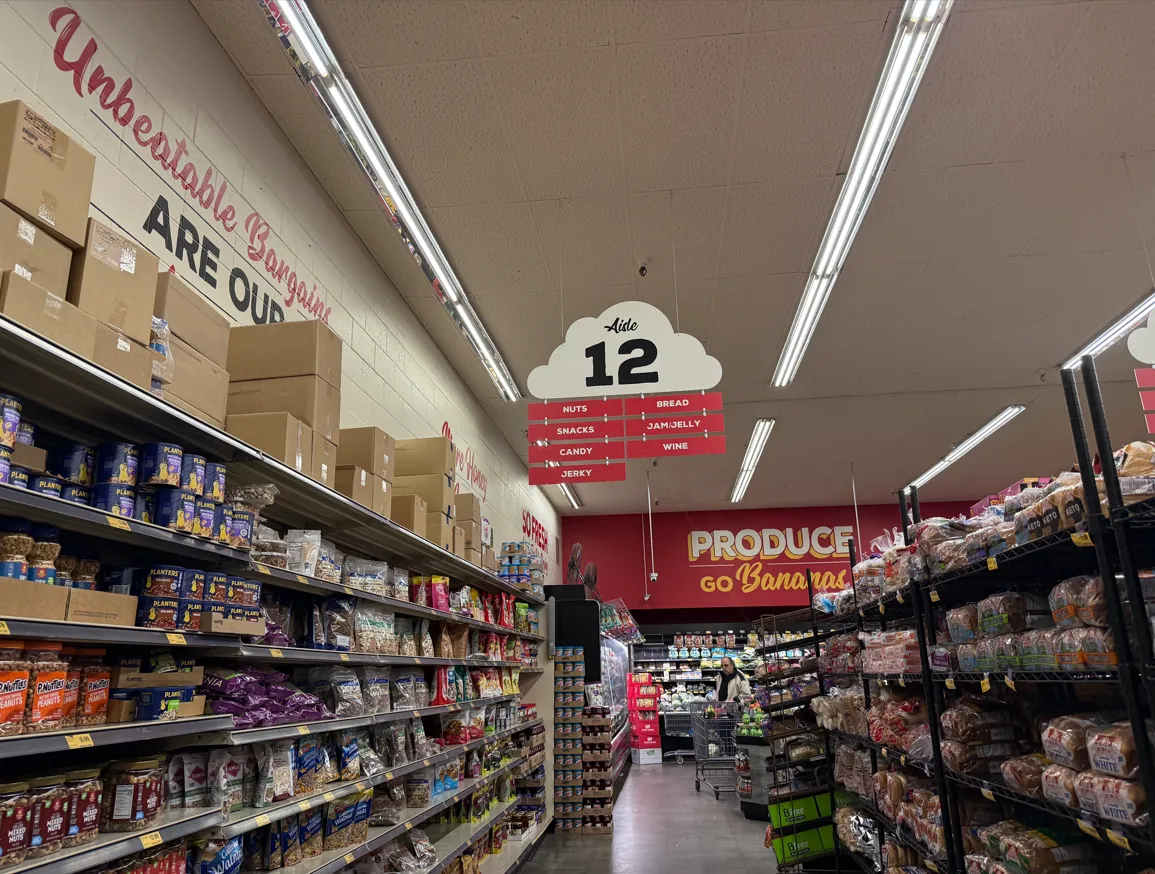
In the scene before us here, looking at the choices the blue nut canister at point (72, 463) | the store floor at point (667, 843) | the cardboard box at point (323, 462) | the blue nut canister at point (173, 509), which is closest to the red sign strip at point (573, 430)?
the cardboard box at point (323, 462)

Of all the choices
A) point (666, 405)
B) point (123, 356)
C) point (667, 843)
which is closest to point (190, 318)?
point (123, 356)

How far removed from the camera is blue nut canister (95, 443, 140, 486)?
217 cm

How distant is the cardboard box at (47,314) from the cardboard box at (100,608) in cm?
61

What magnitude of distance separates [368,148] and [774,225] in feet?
8.90

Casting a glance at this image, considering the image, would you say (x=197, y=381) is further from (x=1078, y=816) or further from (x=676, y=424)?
(x=1078, y=816)

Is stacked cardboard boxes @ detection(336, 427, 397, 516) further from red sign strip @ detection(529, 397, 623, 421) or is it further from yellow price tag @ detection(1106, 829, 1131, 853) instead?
yellow price tag @ detection(1106, 829, 1131, 853)

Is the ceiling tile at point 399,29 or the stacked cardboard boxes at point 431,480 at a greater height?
the ceiling tile at point 399,29

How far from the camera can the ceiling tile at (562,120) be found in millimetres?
3922

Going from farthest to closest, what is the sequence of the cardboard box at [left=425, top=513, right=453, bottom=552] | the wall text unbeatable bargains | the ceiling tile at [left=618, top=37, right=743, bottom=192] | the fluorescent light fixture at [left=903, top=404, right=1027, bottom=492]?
the fluorescent light fixture at [left=903, top=404, right=1027, bottom=492] → the cardboard box at [left=425, top=513, right=453, bottom=552] → the ceiling tile at [left=618, top=37, right=743, bottom=192] → the wall text unbeatable bargains

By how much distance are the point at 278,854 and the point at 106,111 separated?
9.51 feet

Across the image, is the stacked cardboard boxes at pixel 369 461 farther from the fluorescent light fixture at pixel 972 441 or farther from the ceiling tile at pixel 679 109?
the fluorescent light fixture at pixel 972 441

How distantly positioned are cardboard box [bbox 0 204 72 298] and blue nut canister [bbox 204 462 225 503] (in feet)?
2.25

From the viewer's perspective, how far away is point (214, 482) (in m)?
2.49

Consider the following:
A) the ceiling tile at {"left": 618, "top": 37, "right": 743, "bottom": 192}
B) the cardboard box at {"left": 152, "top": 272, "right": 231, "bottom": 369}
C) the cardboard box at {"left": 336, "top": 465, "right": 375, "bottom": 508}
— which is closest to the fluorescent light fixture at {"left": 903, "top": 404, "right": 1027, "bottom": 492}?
the ceiling tile at {"left": 618, "top": 37, "right": 743, "bottom": 192}
